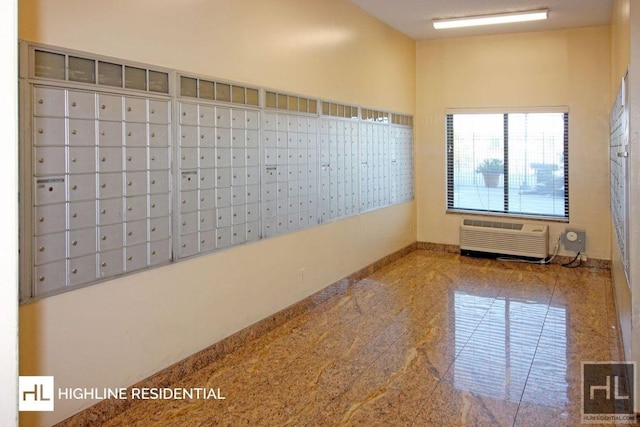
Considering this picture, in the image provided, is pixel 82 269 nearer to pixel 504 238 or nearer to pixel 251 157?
pixel 251 157

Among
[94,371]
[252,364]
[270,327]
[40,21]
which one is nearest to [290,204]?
[270,327]

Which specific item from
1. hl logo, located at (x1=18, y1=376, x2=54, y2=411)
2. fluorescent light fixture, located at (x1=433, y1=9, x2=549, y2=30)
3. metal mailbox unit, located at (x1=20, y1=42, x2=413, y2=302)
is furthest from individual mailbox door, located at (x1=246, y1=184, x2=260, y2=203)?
fluorescent light fixture, located at (x1=433, y1=9, x2=549, y2=30)

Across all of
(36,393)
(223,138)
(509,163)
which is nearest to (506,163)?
(509,163)

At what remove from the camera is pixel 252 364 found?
126 inches

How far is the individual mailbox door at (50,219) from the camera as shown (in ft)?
7.07

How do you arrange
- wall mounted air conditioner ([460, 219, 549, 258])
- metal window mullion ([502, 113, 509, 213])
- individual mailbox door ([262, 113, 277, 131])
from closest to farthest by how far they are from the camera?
1. individual mailbox door ([262, 113, 277, 131])
2. wall mounted air conditioner ([460, 219, 549, 258])
3. metal window mullion ([502, 113, 509, 213])

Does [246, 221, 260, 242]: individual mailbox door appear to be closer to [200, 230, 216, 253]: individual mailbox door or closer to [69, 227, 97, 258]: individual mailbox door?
[200, 230, 216, 253]: individual mailbox door

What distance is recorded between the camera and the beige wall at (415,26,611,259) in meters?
5.84

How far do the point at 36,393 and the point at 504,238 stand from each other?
211 inches

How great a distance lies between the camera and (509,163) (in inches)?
254

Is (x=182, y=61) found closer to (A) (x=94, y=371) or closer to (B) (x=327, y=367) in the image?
(A) (x=94, y=371)

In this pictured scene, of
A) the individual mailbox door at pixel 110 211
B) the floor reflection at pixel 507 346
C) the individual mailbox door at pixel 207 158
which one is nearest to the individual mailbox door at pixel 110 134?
the individual mailbox door at pixel 110 211

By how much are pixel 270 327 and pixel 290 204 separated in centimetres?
95

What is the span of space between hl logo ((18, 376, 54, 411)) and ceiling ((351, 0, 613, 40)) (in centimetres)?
413
